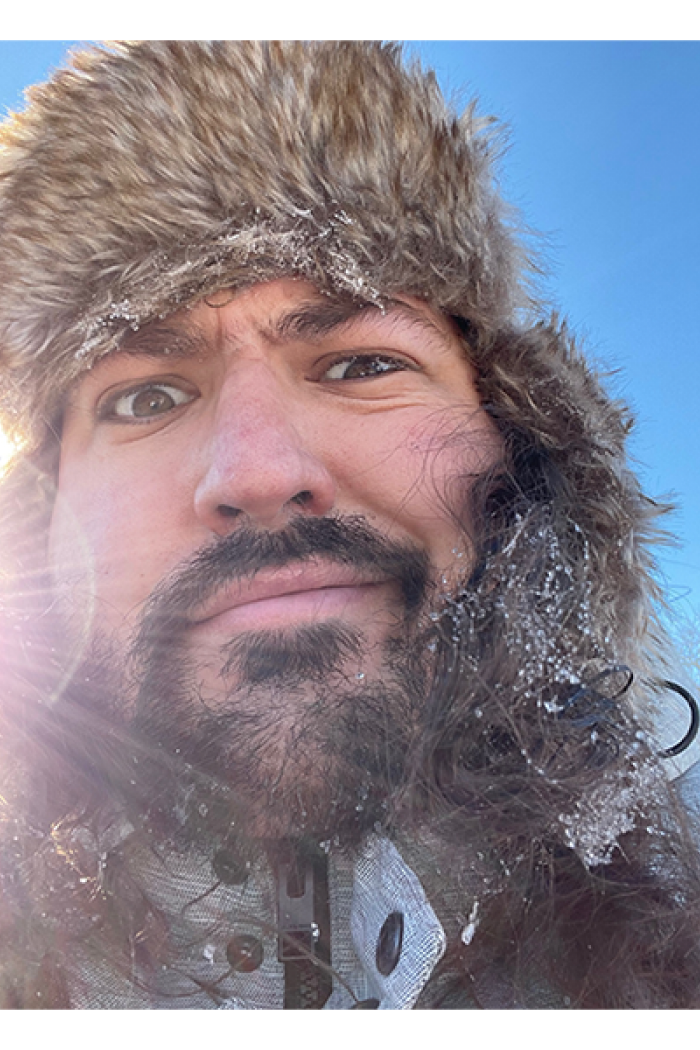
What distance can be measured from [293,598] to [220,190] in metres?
0.90

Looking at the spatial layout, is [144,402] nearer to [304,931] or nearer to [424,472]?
[424,472]

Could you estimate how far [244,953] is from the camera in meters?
1.22

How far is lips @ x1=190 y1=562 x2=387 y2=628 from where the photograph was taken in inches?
51.4

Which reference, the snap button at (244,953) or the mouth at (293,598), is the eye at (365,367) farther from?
the snap button at (244,953)

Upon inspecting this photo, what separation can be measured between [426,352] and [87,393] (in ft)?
2.64

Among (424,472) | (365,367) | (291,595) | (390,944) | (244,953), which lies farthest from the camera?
(365,367)

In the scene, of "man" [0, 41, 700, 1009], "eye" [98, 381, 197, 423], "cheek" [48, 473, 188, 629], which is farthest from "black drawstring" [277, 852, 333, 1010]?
"eye" [98, 381, 197, 423]

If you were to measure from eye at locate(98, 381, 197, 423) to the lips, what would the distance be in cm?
50

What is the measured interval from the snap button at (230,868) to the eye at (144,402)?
3.08ft

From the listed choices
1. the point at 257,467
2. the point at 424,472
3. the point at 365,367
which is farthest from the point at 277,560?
the point at 365,367

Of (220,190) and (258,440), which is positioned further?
(220,190)

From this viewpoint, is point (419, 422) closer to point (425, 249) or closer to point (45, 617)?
point (425, 249)
